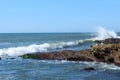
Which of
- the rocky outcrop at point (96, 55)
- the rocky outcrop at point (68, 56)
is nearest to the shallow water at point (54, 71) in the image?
the rocky outcrop at point (96, 55)

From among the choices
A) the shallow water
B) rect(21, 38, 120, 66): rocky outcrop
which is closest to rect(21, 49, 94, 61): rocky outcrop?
rect(21, 38, 120, 66): rocky outcrop

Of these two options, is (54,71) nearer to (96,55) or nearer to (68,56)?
(96,55)

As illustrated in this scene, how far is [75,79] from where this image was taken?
74.3 ft

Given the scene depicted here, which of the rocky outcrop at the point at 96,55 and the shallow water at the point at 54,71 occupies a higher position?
the rocky outcrop at the point at 96,55

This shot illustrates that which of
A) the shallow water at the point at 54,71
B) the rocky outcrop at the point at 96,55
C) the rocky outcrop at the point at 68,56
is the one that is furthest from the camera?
the rocky outcrop at the point at 68,56

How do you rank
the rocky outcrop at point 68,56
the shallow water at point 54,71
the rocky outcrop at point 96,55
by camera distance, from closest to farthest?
the shallow water at point 54,71 < the rocky outcrop at point 96,55 < the rocky outcrop at point 68,56

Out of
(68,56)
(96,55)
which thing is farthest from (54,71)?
(68,56)

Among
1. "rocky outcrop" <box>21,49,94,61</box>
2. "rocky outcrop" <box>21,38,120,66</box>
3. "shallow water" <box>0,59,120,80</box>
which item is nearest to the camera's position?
"shallow water" <box>0,59,120,80</box>

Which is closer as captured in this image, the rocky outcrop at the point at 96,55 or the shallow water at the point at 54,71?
the shallow water at the point at 54,71

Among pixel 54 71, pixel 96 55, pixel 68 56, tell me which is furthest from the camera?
pixel 68 56

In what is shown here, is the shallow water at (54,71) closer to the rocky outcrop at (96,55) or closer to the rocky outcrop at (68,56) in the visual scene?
the rocky outcrop at (96,55)

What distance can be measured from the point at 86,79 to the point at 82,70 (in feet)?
11.5

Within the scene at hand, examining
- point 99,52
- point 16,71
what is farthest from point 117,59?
point 16,71

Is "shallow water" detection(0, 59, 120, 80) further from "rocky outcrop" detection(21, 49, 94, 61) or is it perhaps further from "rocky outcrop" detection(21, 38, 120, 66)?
"rocky outcrop" detection(21, 49, 94, 61)
